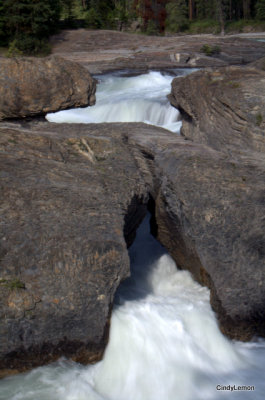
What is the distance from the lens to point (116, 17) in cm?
3694

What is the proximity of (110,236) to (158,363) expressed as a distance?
4.14ft

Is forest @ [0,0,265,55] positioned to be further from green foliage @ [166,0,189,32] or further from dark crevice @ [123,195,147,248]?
dark crevice @ [123,195,147,248]

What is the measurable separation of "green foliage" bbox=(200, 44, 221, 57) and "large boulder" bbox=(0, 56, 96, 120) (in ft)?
54.7

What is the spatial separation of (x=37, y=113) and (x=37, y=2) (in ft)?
72.5

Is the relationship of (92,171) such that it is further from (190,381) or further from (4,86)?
(4,86)

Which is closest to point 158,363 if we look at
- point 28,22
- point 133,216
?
point 133,216

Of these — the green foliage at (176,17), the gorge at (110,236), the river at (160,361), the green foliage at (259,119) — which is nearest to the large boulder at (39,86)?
the gorge at (110,236)

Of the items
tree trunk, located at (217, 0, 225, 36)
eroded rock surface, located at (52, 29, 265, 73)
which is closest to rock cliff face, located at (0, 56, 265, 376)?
eroded rock surface, located at (52, 29, 265, 73)

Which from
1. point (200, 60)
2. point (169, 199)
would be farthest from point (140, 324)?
point (200, 60)

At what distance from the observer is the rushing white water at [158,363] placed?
390 cm

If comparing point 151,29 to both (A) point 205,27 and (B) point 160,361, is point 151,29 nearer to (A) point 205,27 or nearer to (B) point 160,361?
(A) point 205,27

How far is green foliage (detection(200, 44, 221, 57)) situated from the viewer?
899 inches

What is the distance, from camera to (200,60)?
2089 cm

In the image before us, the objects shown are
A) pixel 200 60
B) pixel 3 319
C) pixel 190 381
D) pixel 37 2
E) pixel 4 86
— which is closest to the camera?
pixel 3 319
